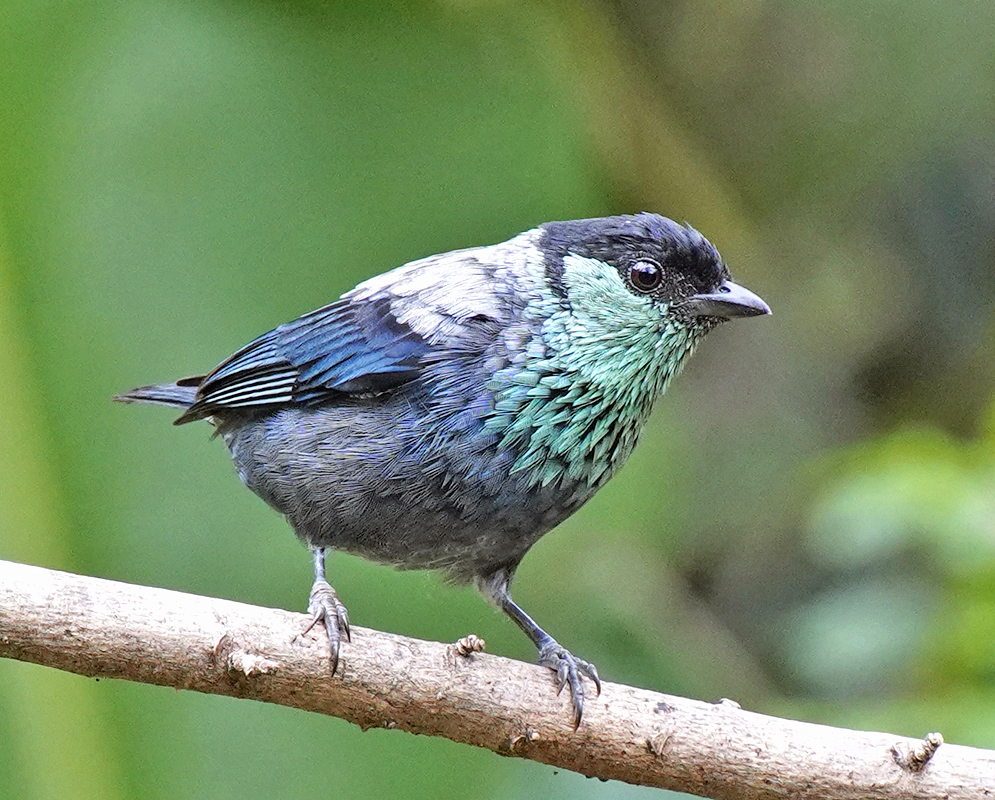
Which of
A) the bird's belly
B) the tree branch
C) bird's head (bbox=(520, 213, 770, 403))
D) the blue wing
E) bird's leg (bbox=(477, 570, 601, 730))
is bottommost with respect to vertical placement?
the tree branch

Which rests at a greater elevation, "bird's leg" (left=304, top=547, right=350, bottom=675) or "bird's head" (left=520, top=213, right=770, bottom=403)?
"bird's head" (left=520, top=213, right=770, bottom=403)

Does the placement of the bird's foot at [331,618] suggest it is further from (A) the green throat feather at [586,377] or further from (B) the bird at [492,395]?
(A) the green throat feather at [586,377]

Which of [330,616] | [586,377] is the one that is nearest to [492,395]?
[586,377]

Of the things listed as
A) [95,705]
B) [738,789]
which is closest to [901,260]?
[738,789]

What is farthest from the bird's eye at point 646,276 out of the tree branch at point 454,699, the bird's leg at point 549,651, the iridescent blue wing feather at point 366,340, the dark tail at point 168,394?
the dark tail at point 168,394

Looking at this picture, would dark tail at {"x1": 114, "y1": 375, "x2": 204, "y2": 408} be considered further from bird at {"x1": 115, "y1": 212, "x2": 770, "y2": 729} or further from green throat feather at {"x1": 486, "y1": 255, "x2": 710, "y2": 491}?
green throat feather at {"x1": 486, "y1": 255, "x2": 710, "y2": 491}

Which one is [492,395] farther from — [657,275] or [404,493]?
[657,275]

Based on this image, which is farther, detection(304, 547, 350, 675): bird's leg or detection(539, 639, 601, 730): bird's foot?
detection(539, 639, 601, 730): bird's foot

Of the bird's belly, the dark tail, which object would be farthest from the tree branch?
the dark tail
